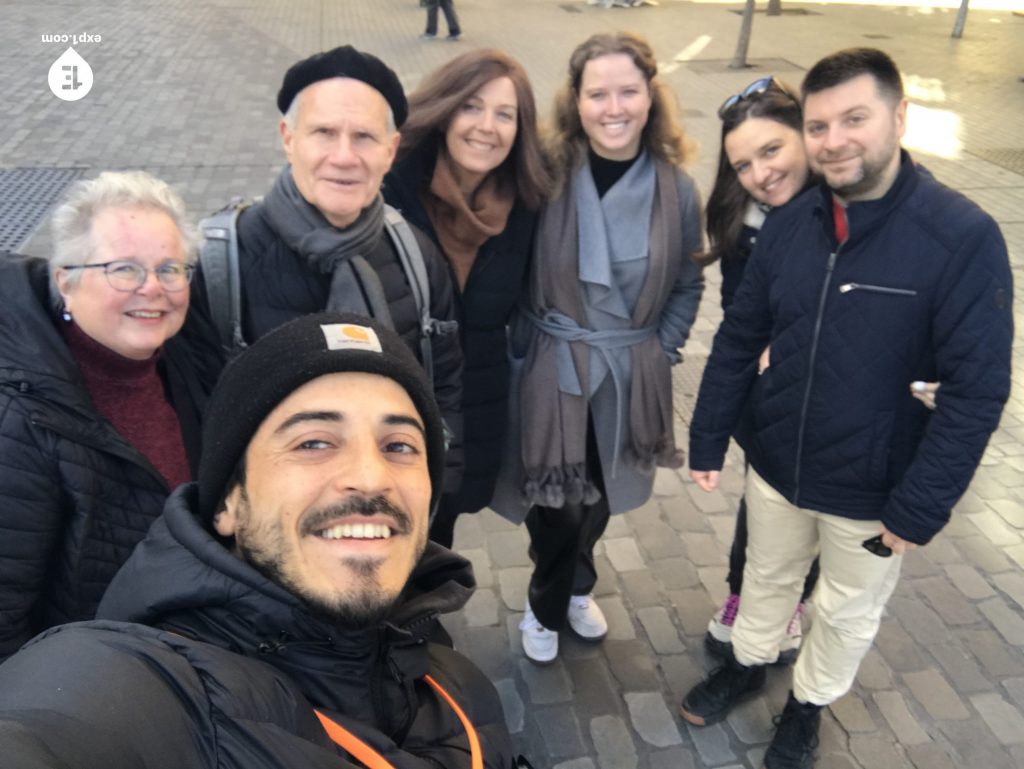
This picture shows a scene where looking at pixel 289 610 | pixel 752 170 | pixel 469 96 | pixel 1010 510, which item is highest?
pixel 469 96

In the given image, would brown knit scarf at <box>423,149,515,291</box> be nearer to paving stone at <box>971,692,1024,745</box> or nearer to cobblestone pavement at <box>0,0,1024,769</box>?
cobblestone pavement at <box>0,0,1024,769</box>

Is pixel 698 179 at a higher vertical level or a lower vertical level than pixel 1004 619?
higher

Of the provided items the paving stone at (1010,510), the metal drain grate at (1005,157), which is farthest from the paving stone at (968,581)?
the metal drain grate at (1005,157)

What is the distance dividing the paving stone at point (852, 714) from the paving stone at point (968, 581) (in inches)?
34.4

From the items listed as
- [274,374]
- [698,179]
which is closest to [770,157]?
[274,374]

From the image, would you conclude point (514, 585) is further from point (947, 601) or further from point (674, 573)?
point (947, 601)

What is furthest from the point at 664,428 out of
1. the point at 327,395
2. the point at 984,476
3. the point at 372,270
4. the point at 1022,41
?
Result: the point at 1022,41

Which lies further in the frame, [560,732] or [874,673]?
[874,673]

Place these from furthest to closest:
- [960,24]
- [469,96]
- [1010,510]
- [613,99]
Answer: [960,24]
[1010,510]
[613,99]
[469,96]

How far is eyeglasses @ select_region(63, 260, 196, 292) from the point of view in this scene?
1.99 meters

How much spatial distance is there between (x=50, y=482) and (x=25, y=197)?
6607 millimetres

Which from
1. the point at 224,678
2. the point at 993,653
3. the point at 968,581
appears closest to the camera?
the point at 224,678

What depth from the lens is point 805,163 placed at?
2.65 m

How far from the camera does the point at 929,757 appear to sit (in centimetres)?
290
